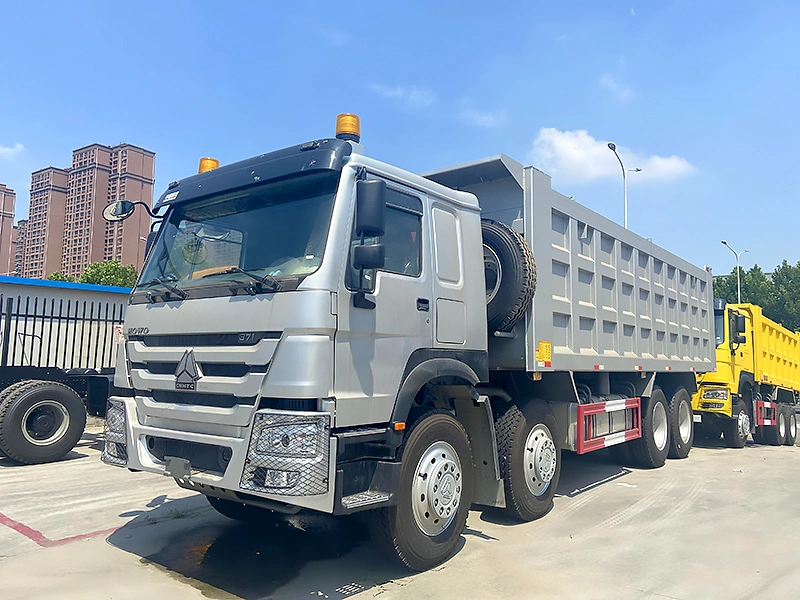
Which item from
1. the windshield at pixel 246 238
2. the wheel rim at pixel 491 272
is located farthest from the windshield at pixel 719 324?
the windshield at pixel 246 238

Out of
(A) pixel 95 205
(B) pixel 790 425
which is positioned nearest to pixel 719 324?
(B) pixel 790 425

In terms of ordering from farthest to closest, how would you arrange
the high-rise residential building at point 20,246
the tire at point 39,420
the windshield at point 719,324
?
the high-rise residential building at point 20,246 < the windshield at point 719,324 < the tire at point 39,420

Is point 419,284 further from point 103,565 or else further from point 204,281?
point 103,565

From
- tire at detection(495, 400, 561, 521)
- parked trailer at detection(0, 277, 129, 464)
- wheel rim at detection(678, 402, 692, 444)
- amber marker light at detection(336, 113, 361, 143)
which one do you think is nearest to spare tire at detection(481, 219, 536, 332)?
tire at detection(495, 400, 561, 521)

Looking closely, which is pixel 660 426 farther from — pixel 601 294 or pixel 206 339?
pixel 206 339

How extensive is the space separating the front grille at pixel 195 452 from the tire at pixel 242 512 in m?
1.29

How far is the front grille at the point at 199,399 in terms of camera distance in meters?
3.93

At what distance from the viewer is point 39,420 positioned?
8.43m

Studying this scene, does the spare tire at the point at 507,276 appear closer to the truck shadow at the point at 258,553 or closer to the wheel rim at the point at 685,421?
the truck shadow at the point at 258,553

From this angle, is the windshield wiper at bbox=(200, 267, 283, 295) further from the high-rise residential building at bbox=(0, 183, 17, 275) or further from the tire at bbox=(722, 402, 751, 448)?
the high-rise residential building at bbox=(0, 183, 17, 275)

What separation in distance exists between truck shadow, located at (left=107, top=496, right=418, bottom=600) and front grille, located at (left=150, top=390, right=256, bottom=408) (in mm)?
1251

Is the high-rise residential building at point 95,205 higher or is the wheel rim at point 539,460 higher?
the high-rise residential building at point 95,205

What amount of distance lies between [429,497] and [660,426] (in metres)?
6.30

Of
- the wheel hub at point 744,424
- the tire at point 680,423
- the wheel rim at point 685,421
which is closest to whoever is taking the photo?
the tire at point 680,423
